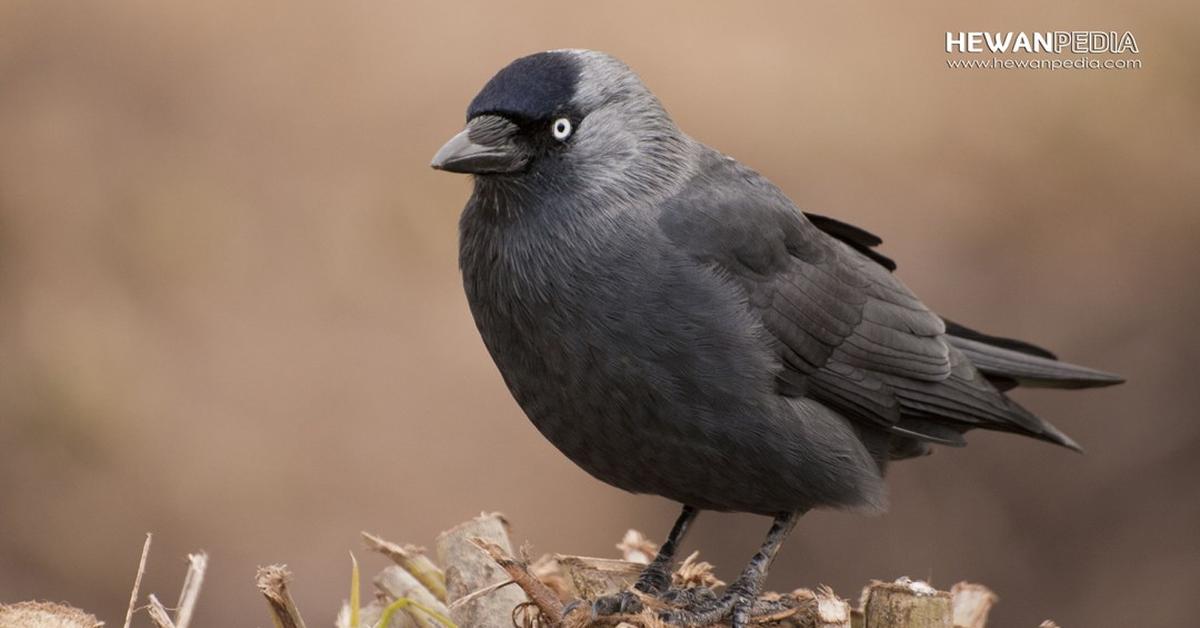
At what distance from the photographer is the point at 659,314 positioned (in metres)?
3.91

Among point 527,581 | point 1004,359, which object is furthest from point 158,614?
point 1004,359

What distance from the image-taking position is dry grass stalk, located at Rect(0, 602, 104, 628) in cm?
342

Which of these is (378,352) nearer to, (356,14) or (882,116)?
(356,14)

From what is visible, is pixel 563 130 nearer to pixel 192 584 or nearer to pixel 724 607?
pixel 724 607

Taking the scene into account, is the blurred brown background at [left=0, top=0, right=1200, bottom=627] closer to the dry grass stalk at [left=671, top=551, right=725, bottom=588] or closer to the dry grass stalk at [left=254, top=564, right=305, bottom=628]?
the dry grass stalk at [left=671, top=551, right=725, bottom=588]

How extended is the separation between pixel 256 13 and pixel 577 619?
4461 mm

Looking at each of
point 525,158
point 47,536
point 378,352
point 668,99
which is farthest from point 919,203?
point 47,536

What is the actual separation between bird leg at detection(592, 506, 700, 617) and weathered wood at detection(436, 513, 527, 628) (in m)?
0.36

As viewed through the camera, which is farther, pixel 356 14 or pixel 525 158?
pixel 356 14

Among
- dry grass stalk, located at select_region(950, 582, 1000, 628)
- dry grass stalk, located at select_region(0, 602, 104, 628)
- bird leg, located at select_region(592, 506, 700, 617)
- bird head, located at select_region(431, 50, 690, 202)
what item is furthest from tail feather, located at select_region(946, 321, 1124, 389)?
dry grass stalk, located at select_region(0, 602, 104, 628)

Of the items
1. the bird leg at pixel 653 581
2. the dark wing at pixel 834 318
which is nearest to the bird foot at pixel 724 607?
the bird leg at pixel 653 581

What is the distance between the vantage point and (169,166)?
22.5ft

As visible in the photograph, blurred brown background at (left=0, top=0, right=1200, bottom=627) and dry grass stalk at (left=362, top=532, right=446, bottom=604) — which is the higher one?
blurred brown background at (left=0, top=0, right=1200, bottom=627)

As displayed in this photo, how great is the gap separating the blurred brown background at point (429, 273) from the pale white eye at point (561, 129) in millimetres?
2912
